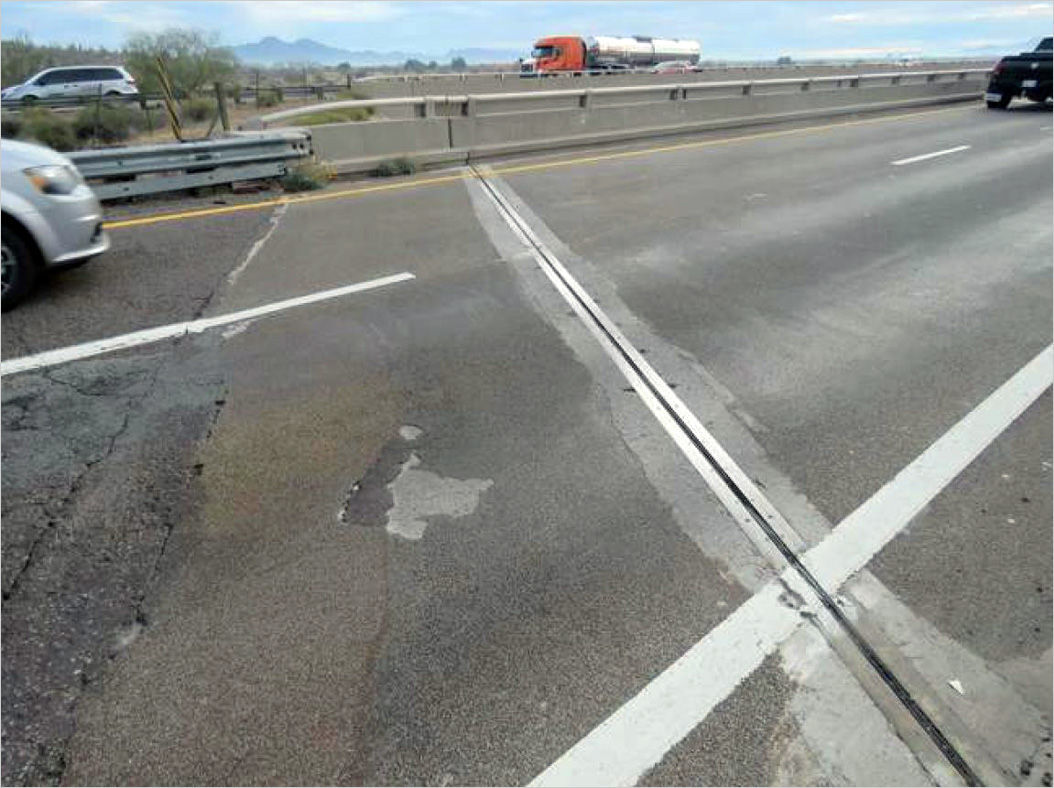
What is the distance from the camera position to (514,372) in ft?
16.1

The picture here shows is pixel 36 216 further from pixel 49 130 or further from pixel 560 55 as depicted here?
pixel 560 55

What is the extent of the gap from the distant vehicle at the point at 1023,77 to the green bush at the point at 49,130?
3091cm

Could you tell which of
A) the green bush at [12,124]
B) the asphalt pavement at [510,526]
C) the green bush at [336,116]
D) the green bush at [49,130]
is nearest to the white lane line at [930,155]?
the asphalt pavement at [510,526]

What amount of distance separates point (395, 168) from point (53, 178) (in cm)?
697

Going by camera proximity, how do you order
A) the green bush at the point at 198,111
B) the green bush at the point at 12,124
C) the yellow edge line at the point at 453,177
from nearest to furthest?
the yellow edge line at the point at 453,177 < the green bush at the point at 12,124 < the green bush at the point at 198,111

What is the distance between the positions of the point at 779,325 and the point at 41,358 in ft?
18.3

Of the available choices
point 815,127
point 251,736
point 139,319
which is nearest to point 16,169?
point 139,319

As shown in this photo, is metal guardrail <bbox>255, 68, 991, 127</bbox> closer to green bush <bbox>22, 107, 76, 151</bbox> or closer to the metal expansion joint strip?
the metal expansion joint strip

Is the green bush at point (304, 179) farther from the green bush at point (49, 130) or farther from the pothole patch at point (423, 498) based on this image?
the green bush at point (49, 130)

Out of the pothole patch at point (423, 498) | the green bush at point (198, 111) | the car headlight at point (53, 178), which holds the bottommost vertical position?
the green bush at point (198, 111)

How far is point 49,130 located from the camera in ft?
78.1

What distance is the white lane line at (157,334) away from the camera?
15.9 ft

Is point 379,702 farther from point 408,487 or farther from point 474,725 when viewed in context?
point 408,487

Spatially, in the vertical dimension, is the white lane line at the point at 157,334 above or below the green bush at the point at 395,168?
above
